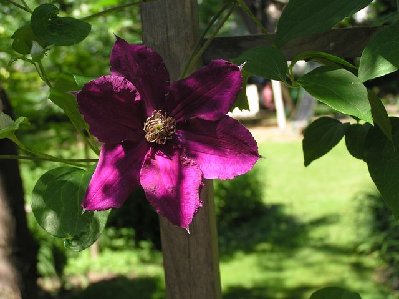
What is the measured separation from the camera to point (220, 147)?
54 centimetres

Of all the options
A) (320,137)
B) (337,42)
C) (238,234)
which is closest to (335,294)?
(320,137)

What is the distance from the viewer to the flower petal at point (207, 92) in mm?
541

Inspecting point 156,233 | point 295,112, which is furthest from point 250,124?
point 156,233

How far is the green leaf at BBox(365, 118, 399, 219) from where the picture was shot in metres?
0.65

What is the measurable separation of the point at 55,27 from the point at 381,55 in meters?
0.30

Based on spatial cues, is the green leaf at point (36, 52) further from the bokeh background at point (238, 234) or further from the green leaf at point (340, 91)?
the bokeh background at point (238, 234)

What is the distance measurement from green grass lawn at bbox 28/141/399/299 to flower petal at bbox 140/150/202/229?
371 cm

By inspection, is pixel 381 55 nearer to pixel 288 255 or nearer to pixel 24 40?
pixel 24 40

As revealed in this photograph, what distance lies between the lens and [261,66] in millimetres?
572

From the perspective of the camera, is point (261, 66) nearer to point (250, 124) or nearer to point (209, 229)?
point (209, 229)

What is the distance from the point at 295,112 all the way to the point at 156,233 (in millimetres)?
6165

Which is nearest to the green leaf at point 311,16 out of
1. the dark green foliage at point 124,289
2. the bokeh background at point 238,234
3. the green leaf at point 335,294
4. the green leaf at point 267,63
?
the green leaf at point 267,63

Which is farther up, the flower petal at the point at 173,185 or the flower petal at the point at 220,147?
the flower petal at the point at 220,147

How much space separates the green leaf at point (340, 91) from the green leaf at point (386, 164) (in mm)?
146
